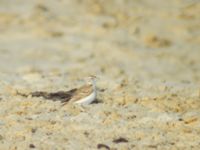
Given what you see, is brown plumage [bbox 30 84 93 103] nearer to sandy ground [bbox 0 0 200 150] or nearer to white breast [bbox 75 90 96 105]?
white breast [bbox 75 90 96 105]

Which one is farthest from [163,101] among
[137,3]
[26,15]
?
[137,3]

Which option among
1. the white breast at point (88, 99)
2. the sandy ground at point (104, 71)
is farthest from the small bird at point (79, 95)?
the sandy ground at point (104, 71)

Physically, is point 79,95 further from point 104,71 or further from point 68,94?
point 104,71

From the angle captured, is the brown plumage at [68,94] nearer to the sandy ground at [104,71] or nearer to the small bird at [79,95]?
the small bird at [79,95]

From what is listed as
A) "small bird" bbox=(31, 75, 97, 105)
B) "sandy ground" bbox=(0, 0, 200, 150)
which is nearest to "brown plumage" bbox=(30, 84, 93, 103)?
"small bird" bbox=(31, 75, 97, 105)

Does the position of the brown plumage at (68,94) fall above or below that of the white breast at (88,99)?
above

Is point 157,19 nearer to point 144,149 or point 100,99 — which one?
point 100,99
